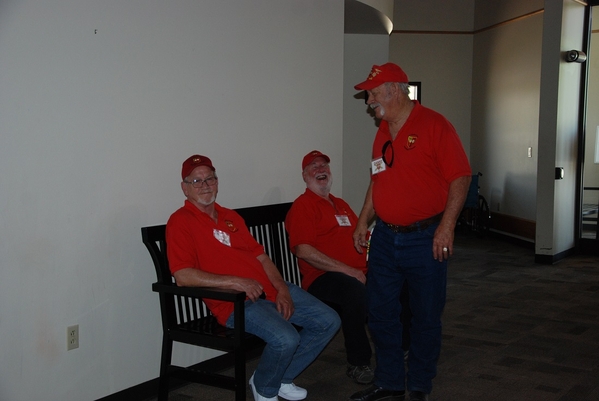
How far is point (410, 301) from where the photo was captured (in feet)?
10.6

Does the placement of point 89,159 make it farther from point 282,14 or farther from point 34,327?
point 282,14

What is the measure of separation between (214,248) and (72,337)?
78cm

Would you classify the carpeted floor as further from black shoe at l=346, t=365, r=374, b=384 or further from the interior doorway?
the interior doorway

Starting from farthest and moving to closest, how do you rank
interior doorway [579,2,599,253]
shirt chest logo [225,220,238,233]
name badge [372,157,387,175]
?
interior doorway [579,2,599,253] → shirt chest logo [225,220,238,233] → name badge [372,157,387,175]

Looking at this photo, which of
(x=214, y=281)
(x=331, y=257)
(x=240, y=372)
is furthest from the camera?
(x=331, y=257)

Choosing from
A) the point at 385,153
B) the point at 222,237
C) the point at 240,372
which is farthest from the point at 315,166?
the point at 240,372

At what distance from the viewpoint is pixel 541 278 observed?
21.9 feet

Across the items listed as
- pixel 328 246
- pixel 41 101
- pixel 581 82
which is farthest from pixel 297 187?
pixel 581 82

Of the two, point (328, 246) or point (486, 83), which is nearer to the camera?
point (328, 246)

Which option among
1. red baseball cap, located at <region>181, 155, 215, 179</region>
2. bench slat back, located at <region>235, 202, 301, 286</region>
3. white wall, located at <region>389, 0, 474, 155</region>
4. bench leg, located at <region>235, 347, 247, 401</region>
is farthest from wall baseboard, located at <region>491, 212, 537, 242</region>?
bench leg, located at <region>235, 347, 247, 401</region>

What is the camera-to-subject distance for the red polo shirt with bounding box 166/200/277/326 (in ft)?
9.98

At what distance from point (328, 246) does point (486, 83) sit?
7002 mm

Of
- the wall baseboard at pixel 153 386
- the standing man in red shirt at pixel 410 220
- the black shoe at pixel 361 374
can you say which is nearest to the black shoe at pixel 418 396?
the standing man in red shirt at pixel 410 220

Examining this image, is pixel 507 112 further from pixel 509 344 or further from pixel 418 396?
pixel 418 396
